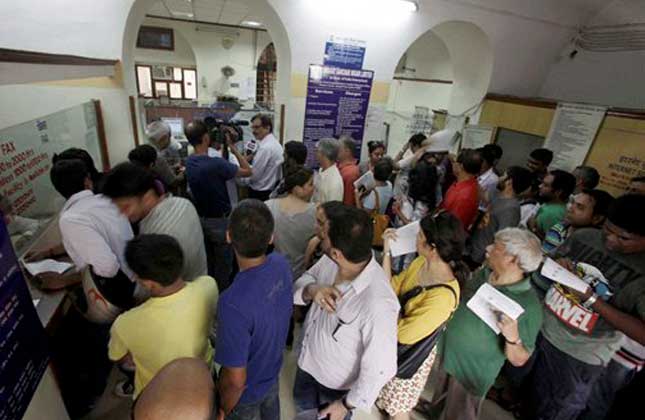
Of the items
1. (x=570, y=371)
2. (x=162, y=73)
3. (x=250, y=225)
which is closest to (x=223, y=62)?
(x=162, y=73)

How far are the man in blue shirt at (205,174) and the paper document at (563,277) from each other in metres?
2.09

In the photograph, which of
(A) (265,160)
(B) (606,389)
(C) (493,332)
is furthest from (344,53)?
(B) (606,389)

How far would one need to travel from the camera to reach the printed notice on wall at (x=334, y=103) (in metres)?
3.66

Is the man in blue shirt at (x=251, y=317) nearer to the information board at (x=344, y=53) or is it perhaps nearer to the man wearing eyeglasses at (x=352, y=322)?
the man wearing eyeglasses at (x=352, y=322)

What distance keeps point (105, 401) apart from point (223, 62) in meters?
9.28

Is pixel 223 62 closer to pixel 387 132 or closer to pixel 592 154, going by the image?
pixel 387 132

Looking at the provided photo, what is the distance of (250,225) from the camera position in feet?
3.85

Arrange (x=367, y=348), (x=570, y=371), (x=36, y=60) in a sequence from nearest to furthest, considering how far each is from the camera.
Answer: (x=367, y=348) → (x=36, y=60) → (x=570, y=371)

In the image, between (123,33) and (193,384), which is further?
(123,33)

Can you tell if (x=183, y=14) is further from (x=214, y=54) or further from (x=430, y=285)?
(x=430, y=285)

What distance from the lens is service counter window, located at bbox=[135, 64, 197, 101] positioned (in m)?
9.18

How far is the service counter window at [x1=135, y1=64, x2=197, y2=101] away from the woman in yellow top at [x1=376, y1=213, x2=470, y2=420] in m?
9.81

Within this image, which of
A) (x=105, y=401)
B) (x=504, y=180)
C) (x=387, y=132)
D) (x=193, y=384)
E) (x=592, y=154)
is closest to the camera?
(x=193, y=384)

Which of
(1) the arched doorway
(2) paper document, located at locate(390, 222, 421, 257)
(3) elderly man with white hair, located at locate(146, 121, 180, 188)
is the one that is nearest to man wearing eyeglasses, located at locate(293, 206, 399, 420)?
(2) paper document, located at locate(390, 222, 421, 257)
